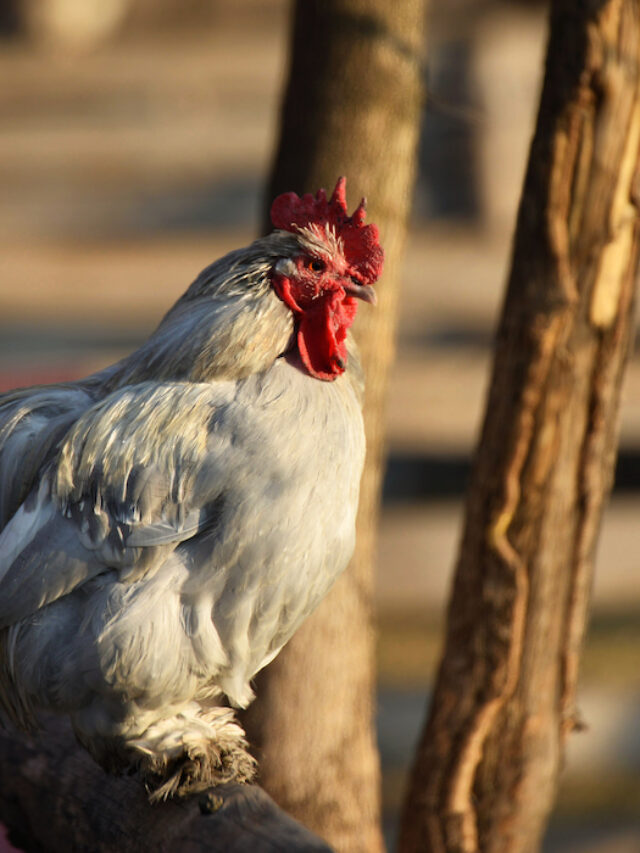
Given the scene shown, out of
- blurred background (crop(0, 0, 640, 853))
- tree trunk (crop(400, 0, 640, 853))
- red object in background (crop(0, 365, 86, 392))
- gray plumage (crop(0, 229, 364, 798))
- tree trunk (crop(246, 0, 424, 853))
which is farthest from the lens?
blurred background (crop(0, 0, 640, 853))

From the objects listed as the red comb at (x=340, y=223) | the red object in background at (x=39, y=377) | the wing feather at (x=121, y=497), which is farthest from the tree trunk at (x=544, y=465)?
the red object in background at (x=39, y=377)

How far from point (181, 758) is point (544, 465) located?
33.1 inches

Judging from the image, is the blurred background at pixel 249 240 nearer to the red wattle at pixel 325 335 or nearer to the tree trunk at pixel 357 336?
the tree trunk at pixel 357 336

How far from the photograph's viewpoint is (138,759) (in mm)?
1516

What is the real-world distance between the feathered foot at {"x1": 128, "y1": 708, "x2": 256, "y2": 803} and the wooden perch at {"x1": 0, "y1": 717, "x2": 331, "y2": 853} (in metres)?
0.03

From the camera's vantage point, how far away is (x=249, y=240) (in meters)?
3.78

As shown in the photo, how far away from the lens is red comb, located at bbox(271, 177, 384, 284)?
56.1 inches

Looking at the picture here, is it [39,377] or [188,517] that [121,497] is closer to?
[188,517]

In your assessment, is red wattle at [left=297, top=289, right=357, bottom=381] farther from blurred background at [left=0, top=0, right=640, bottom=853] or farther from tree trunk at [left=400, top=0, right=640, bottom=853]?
blurred background at [left=0, top=0, right=640, bottom=853]

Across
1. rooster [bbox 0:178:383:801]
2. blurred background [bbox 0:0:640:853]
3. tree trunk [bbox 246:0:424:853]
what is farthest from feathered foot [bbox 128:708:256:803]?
blurred background [bbox 0:0:640:853]

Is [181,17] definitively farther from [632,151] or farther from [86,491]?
[86,491]

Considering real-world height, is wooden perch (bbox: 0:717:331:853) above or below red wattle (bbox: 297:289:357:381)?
below

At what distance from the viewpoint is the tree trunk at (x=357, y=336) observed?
198cm

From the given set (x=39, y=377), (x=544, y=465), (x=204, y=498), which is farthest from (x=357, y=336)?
(x=39, y=377)
